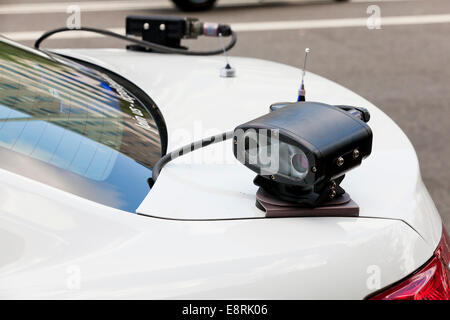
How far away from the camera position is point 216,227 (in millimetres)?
1326

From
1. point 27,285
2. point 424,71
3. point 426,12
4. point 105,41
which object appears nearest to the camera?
point 27,285

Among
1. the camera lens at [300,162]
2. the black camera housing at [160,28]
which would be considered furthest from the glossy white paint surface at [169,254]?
the black camera housing at [160,28]

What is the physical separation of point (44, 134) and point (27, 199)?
29 centimetres

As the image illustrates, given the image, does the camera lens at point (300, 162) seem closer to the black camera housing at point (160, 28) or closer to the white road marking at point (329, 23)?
the black camera housing at point (160, 28)

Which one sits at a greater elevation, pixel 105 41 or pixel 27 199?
pixel 27 199

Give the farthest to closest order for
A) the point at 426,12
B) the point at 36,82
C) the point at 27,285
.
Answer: the point at 426,12 < the point at 36,82 < the point at 27,285

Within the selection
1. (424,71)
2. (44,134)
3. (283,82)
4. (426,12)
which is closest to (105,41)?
(424,71)

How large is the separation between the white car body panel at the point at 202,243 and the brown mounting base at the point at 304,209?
0.5 inches

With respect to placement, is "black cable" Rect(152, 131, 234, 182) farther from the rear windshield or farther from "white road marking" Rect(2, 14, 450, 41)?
"white road marking" Rect(2, 14, 450, 41)

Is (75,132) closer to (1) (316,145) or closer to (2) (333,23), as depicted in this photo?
(1) (316,145)

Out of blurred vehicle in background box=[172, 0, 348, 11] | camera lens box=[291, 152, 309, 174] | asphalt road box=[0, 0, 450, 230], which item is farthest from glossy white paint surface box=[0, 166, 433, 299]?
blurred vehicle in background box=[172, 0, 348, 11]

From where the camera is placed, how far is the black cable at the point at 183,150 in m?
1.52

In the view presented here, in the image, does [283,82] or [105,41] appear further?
[105,41]

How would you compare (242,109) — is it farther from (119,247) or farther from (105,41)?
(105,41)
